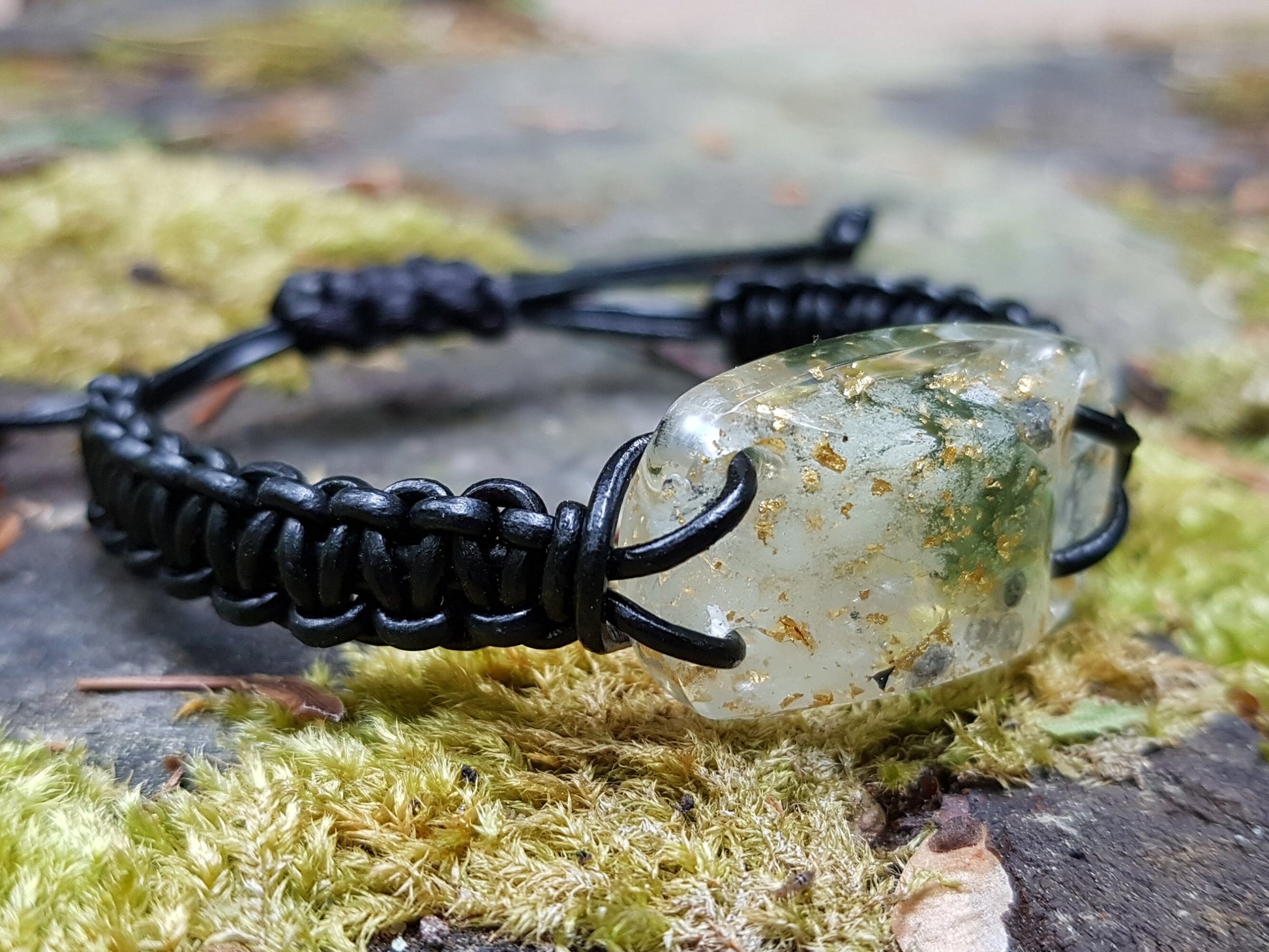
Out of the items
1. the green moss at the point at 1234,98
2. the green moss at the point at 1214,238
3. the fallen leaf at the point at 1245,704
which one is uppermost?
the green moss at the point at 1234,98

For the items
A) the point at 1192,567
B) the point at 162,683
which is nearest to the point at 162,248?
the point at 162,683

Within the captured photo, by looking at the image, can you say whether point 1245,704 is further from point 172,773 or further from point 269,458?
point 269,458

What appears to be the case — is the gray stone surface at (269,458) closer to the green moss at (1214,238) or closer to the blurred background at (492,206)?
the blurred background at (492,206)

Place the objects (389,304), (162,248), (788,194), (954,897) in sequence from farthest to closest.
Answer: (788,194) → (162,248) → (389,304) → (954,897)

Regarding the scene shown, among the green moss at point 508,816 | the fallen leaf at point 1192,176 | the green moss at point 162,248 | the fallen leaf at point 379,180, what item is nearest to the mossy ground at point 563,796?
the green moss at point 508,816

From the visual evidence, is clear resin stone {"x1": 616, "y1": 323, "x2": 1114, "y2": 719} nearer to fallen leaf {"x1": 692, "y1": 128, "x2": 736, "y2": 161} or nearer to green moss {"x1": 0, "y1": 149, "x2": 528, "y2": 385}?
green moss {"x1": 0, "y1": 149, "x2": 528, "y2": 385}

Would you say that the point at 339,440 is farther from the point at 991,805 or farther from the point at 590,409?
the point at 991,805
